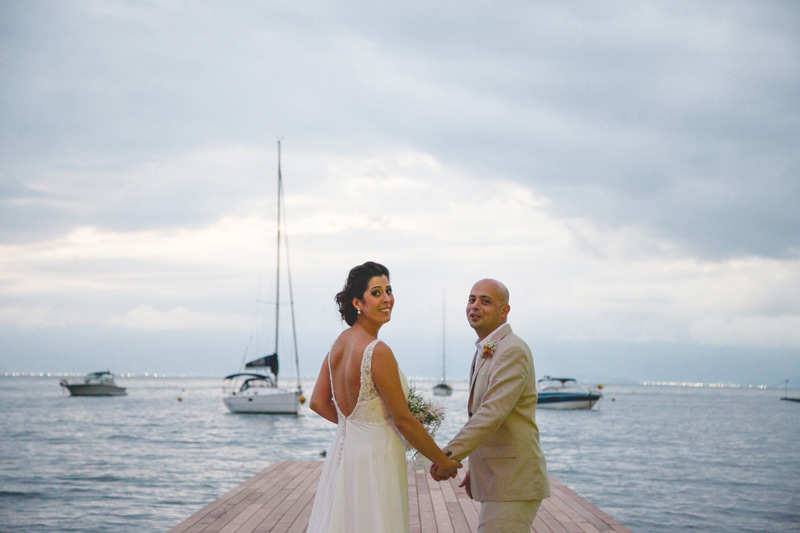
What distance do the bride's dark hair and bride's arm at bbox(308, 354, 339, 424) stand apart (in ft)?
0.80

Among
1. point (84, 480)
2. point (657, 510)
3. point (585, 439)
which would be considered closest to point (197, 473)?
point (84, 480)

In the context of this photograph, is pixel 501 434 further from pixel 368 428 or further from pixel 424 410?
pixel 368 428

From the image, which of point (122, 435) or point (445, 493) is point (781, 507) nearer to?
point (445, 493)

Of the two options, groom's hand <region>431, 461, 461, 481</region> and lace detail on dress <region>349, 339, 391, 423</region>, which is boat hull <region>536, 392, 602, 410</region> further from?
lace detail on dress <region>349, 339, 391, 423</region>

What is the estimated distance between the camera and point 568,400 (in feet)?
197

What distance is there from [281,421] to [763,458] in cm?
2324

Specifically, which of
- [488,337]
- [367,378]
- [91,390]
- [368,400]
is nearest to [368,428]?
[368,400]

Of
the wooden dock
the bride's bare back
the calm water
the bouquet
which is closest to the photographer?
the bride's bare back

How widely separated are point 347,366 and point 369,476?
549mm

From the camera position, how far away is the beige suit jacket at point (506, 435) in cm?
354

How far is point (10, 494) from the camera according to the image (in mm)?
16062

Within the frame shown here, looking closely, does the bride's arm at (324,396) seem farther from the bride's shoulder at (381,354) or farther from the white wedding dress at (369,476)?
the bride's shoulder at (381,354)

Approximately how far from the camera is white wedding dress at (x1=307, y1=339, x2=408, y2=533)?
366 centimetres

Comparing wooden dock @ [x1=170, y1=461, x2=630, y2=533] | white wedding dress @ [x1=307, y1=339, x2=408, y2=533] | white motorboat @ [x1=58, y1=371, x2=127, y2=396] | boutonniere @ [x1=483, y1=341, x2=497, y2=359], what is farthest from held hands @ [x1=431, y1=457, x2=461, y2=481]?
white motorboat @ [x1=58, y1=371, x2=127, y2=396]
